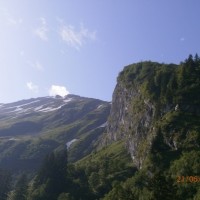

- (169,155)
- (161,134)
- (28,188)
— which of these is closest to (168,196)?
(169,155)

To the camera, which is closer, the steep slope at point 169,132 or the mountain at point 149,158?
the steep slope at point 169,132

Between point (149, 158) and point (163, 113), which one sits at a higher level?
point (163, 113)

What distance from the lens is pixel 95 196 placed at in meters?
154
